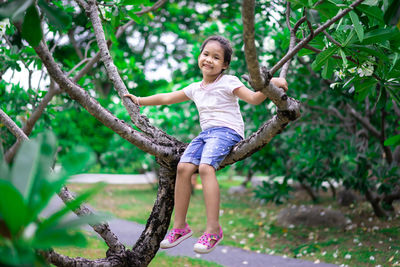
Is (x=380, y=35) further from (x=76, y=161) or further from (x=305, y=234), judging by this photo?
(x=305, y=234)

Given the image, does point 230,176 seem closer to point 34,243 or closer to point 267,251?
point 267,251

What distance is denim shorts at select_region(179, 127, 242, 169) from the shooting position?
7.06 ft

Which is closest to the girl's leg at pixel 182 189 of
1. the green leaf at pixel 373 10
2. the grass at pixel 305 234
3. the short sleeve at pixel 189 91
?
the short sleeve at pixel 189 91

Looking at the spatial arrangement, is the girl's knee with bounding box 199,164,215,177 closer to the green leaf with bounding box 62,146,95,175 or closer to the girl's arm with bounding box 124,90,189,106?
the girl's arm with bounding box 124,90,189,106

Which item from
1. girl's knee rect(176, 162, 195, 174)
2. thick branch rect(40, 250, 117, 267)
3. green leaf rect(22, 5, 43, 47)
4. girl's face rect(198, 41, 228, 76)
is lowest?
thick branch rect(40, 250, 117, 267)

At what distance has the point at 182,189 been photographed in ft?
7.22

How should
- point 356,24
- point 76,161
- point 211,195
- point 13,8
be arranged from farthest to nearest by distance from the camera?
point 211,195
point 356,24
point 13,8
point 76,161

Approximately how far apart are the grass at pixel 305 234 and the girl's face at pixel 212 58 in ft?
3.80

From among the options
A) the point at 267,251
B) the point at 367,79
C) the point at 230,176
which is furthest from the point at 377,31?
the point at 230,176

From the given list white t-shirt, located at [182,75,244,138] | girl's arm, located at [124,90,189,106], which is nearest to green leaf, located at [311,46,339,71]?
white t-shirt, located at [182,75,244,138]

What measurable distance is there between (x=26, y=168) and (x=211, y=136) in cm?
147

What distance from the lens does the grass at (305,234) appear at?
15.1ft

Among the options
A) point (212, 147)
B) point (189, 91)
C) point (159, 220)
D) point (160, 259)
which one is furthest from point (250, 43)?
point (160, 259)

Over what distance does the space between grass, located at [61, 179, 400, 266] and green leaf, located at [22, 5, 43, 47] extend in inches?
69.6
